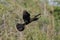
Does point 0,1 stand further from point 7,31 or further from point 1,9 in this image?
point 7,31

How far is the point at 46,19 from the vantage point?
1976 mm

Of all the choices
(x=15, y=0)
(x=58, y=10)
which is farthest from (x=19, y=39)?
(x=58, y=10)

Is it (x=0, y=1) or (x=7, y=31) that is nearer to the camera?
(x=7, y=31)

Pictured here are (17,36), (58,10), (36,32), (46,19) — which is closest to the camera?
(36,32)

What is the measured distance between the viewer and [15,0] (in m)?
2.03

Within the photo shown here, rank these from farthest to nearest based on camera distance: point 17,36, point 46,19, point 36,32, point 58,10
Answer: point 58,10 < point 46,19 < point 17,36 < point 36,32

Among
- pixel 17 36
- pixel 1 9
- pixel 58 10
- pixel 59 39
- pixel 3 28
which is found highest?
pixel 1 9

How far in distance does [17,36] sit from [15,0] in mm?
450

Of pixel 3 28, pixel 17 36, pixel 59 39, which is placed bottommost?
pixel 59 39

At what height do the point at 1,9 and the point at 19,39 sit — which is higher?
the point at 1,9

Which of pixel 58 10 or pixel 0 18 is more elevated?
pixel 0 18

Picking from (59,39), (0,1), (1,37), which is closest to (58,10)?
(59,39)

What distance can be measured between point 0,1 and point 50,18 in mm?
595

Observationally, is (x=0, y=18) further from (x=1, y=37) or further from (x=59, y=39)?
(x=59, y=39)
